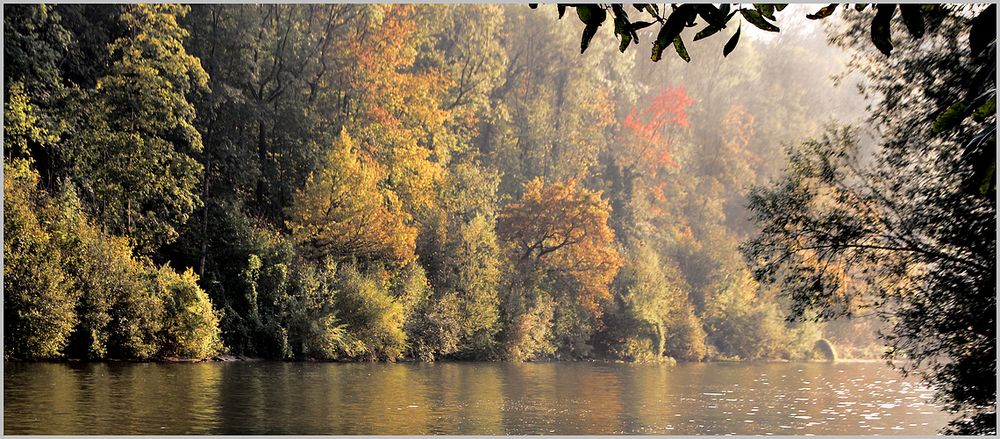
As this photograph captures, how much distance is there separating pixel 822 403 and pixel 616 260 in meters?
18.6

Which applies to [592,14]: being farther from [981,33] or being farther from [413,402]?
[413,402]

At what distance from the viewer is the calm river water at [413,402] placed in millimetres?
16406

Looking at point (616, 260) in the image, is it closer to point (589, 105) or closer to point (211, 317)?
point (589, 105)

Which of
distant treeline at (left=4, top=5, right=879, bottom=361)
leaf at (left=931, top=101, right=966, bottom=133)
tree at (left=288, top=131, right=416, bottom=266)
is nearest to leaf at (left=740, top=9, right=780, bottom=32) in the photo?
leaf at (left=931, top=101, right=966, bottom=133)

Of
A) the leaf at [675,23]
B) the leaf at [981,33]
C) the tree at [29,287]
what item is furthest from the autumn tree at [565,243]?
the leaf at [981,33]

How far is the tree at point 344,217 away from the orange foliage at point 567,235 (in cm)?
915

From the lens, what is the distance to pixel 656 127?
59781 mm

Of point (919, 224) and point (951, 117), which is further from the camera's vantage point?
point (919, 224)

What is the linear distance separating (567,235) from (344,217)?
1189 centimetres

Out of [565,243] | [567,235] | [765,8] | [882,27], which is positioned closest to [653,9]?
[765,8]

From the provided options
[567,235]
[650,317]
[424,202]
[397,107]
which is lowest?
[650,317]

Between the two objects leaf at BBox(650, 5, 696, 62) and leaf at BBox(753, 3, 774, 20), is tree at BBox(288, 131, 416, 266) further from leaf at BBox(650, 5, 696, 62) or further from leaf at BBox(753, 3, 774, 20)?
leaf at BBox(650, 5, 696, 62)

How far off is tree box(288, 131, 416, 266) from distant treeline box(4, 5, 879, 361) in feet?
A: 0.24

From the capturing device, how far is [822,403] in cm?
2627
